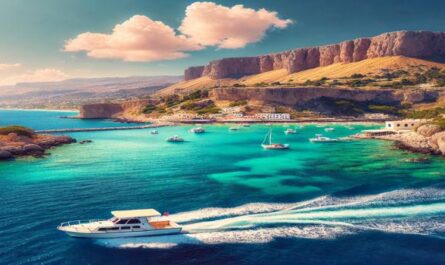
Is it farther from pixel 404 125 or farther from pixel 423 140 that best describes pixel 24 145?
pixel 404 125

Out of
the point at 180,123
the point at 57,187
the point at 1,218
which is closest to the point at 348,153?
the point at 57,187

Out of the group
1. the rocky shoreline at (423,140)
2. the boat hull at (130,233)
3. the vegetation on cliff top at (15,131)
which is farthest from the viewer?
the vegetation on cliff top at (15,131)

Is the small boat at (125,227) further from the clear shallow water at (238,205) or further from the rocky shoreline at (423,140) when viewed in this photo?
the rocky shoreline at (423,140)

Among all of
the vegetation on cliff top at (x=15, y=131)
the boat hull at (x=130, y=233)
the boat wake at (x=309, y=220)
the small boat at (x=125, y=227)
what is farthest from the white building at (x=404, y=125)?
the vegetation on cliff top at (x=15, y=131)

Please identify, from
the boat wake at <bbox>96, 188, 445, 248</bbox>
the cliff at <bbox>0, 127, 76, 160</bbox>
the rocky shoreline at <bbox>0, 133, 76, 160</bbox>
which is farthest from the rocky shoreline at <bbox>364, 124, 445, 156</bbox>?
the cliff at <bbox>0, 127, 76, 160</bbox>

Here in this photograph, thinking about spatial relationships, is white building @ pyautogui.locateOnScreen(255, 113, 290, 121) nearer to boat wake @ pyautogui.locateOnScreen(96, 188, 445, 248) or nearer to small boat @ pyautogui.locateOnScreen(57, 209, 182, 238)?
boat wake @ pyautogui.locateOnScreen(96, 188, 445, 248)
